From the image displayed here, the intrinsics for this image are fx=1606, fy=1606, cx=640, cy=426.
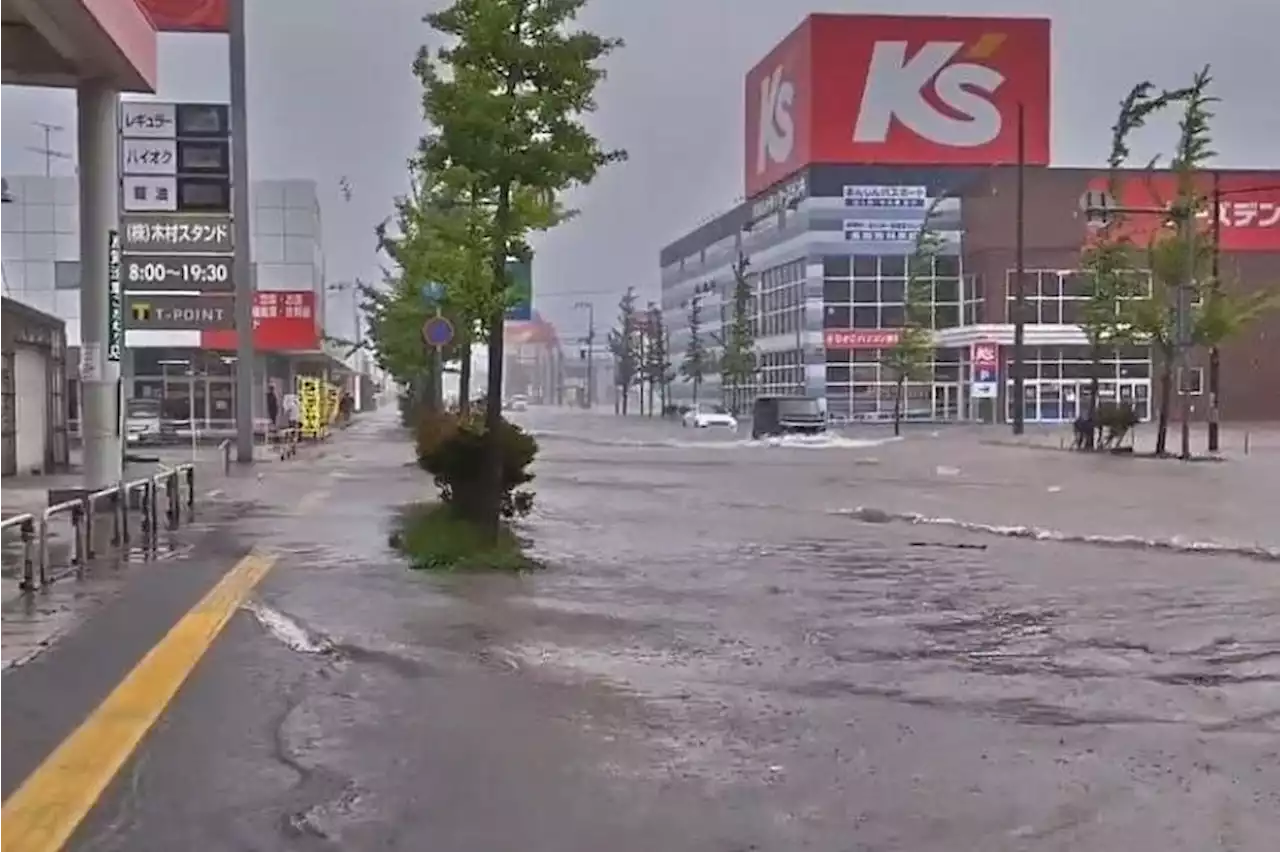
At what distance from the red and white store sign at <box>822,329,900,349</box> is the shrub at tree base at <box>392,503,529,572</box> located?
6966 cm

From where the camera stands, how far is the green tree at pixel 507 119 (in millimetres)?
15164

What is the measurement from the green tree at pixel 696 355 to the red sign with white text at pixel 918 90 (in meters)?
17.7

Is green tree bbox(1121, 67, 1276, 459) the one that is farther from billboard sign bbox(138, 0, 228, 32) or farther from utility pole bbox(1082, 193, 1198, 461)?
billboard sign bbox(138, 0, 228, 32)

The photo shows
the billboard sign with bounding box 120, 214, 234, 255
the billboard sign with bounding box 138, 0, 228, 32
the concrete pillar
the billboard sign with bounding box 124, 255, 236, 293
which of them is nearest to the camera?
the concrete pillar

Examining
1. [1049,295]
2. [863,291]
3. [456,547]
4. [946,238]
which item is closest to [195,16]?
[456,547]

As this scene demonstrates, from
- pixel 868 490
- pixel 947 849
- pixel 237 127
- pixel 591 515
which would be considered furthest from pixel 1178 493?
pixel 947 849

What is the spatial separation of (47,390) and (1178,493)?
20.9 m

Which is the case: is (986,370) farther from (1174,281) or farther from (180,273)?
(180,273)

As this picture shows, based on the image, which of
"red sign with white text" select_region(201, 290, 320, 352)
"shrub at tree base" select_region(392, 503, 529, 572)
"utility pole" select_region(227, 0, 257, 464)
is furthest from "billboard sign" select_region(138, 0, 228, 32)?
"red sign with white text" select_region(201, 290, 320, 352)

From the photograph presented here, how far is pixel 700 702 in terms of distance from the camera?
842cm

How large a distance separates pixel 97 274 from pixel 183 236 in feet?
53.5

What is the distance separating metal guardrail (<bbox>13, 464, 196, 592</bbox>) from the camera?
12.9 metres

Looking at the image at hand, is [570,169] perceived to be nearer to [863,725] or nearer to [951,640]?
[951,640]

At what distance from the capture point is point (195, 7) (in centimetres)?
3192
